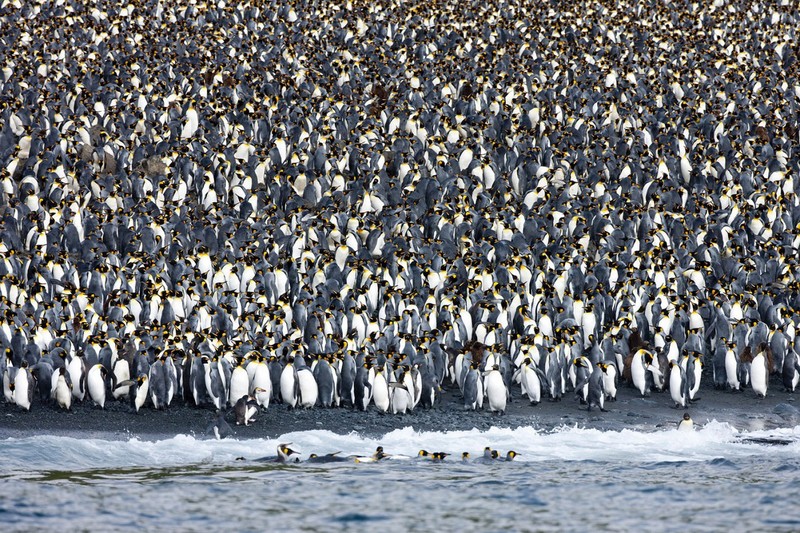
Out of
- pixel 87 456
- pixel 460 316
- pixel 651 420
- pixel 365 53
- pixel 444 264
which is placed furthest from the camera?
pixel 365 53

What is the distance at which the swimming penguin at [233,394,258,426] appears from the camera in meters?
15.7

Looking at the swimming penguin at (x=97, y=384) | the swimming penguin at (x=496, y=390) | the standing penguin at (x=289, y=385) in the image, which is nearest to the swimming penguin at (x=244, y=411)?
the standing penguin at (x=289, y=385)

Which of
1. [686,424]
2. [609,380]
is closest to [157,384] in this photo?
[609,380]

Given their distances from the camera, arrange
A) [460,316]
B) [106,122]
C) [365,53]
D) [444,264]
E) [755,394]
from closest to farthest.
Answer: [755,394], [460,316], [444,264], [106,122], [365,53]

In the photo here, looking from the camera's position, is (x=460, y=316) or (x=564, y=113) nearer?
(x=460, y=316)

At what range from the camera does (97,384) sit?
16.2 meters

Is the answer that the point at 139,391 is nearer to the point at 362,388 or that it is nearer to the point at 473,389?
the point at 362,388

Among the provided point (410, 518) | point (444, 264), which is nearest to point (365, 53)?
point (444, 264)

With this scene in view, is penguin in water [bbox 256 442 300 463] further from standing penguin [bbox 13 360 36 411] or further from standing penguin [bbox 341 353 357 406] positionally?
standing penguin [bbox 13 360 36 411]

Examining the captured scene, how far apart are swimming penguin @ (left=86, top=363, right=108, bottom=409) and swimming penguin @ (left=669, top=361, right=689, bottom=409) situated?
25.3 ft

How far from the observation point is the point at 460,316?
18.7 meters

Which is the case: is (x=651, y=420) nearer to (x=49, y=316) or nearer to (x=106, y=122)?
(x=49, y=316)

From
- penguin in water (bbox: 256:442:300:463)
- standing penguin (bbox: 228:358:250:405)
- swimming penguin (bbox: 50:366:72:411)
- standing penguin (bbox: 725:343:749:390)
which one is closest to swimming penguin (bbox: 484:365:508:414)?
penguin in water (bbox: 256:442:300:463)

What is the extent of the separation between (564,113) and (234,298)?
40.7ft
